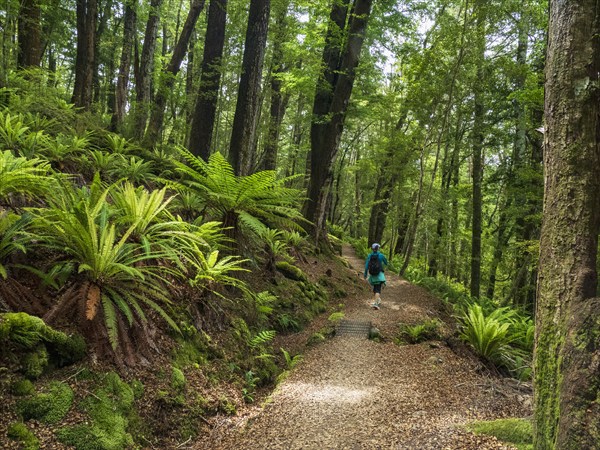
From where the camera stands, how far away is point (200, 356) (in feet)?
13.1

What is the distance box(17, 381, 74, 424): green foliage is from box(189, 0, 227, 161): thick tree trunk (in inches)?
270

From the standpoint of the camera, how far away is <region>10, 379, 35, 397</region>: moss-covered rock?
7.86 ft

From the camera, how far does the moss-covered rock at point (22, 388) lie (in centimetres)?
240

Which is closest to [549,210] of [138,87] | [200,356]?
[200,356]

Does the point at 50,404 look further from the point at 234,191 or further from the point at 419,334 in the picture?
the point at 419,334

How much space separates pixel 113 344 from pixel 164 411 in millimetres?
767

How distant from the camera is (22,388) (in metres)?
2.42

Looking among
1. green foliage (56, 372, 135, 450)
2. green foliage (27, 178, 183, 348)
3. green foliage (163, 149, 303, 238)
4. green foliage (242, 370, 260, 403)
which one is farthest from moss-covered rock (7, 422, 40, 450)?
green foliage (163, 149, 303, 238)

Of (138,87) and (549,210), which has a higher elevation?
(138,87)

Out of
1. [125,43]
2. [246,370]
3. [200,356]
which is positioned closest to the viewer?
[200,356]

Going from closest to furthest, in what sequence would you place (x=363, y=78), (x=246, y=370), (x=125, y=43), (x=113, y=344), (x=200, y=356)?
(x=113, y=344), (x=200, y=356), (x=246, y=370), (x=125, y=43), (x=363, y=78)

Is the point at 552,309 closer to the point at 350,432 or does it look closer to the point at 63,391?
the point at 350,432

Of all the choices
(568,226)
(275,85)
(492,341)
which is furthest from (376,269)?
(275,85)

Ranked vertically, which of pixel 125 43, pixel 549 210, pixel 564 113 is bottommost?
pixel 549 210
